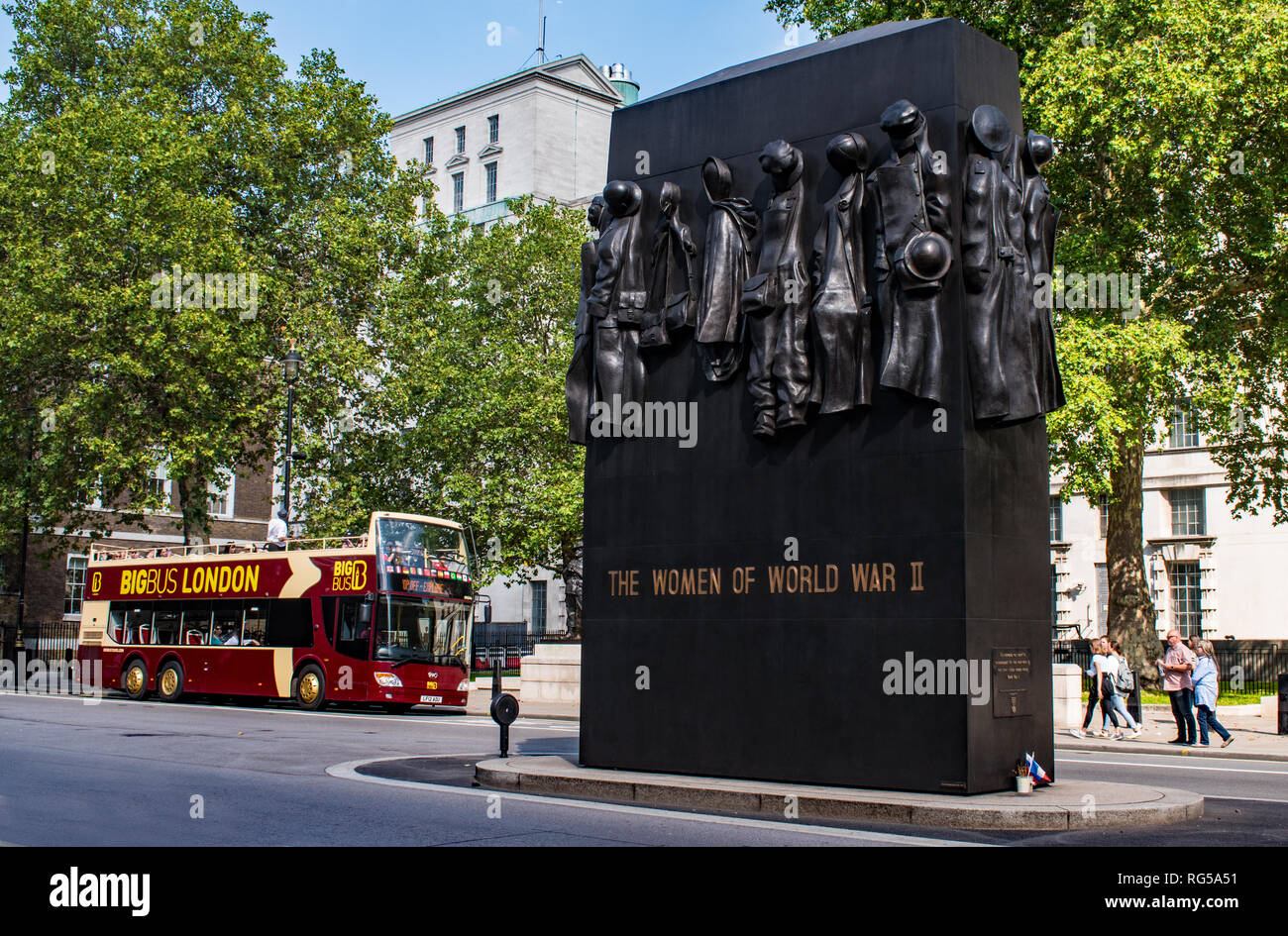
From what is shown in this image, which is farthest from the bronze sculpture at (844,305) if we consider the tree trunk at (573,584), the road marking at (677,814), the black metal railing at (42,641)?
the black metal railing at (42,641)

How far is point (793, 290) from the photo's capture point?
477 inches

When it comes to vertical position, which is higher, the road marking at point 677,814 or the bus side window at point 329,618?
the bus side window at point 329,618

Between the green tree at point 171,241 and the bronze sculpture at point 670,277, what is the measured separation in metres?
25.9

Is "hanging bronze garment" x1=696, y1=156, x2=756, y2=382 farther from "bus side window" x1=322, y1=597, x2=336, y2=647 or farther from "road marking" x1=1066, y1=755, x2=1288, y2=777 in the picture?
"bus side window" x1=322, y1=597, x2=336, y2=647

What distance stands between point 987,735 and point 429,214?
3581cm

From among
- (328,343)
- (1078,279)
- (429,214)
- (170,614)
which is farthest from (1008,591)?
(429,214)

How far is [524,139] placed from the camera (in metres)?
71.8

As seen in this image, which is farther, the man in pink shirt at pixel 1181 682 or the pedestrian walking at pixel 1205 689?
the man in pink shirt at pixel 1181 682

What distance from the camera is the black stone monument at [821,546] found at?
1116cm

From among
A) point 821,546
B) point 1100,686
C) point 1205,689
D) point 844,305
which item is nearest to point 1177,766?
point 1205,689

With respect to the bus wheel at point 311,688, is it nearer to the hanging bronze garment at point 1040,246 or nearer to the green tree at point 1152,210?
the green tree at point 1152,210

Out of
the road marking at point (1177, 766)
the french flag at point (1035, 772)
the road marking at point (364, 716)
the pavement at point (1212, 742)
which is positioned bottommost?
the road marking at point (364, 716)
